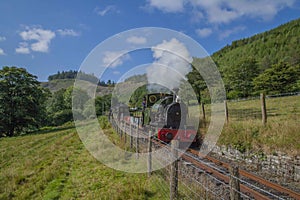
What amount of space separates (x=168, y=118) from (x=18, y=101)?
88.7ft

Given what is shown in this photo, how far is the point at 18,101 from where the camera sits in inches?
1136

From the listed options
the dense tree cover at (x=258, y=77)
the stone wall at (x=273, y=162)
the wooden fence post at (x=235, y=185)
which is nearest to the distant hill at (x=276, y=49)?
the dense tree cover at (x=258, y=77)

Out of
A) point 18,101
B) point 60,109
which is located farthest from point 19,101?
point 60,109

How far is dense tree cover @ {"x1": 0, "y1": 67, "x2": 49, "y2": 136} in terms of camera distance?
2826 cm

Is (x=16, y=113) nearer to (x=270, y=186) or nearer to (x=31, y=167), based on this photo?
(x=31, y=167)

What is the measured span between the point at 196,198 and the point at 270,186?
6.09 feet

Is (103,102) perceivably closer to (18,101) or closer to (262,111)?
(262,111)

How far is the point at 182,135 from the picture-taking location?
9852 millimetres

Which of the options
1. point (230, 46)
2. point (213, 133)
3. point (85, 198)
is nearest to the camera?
point (85, 198)

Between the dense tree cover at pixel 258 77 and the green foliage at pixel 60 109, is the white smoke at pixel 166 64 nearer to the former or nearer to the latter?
the dense tree cover at pixel 258 77

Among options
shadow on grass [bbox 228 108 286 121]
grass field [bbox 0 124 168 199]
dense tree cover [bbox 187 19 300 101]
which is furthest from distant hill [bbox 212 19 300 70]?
grass field [bbox 0 124 168 199]

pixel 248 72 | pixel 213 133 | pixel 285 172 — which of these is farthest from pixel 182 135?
pixel 248 72

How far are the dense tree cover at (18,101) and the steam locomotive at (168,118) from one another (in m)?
24.2

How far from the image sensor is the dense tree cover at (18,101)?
1113 inches
